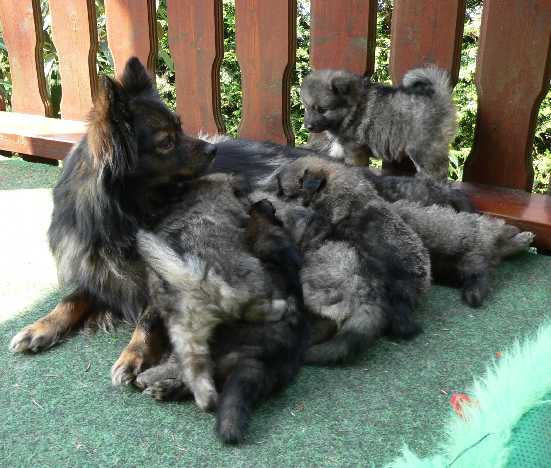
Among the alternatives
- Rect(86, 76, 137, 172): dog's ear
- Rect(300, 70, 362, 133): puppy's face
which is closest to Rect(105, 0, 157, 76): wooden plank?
Rect(300, 70, 362, 133): puppy's face

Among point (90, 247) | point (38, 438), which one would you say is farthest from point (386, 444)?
point (90, 247)

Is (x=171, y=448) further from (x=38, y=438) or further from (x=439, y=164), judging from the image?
(x=439, y=164)

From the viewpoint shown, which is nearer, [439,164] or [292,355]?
[292,355]

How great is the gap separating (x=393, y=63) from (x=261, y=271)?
6.77 ft

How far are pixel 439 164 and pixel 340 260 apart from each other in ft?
5.31

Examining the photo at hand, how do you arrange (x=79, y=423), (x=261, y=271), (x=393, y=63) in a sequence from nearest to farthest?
(x=79, y=423) → (x=261, y=271) → (x=393, y=63)

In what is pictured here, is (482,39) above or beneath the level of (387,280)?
above

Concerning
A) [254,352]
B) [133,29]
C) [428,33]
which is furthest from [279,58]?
[254,352]

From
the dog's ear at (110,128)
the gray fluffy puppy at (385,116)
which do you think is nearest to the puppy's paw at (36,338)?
the dog's ear at (110,128)

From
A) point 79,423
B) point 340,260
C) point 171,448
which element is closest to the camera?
point 171,448

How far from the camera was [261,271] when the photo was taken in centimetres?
225

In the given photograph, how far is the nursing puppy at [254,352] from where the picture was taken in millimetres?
1870

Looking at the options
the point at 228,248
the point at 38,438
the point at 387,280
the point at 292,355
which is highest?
the point at 228,248

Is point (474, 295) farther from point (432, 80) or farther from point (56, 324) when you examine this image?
point (56, 324)
